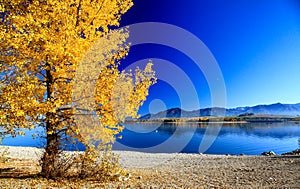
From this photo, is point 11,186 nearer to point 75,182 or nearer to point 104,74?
point 75,182

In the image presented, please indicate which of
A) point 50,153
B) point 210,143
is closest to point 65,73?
point 50,153

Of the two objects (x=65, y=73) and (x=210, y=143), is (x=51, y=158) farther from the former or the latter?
(x=210, y=143)

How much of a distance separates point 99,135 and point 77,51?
9.61 feet

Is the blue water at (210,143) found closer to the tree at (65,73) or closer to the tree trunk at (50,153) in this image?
the tree trunk at (50,153)

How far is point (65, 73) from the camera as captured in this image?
7766 mm

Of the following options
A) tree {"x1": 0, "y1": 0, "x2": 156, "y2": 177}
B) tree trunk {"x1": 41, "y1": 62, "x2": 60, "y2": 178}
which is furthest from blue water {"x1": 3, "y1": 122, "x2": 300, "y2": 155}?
tree {"x1": 0, "y1": 0, "x2": 156, "y2": 177}

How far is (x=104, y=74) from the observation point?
796 centimetres

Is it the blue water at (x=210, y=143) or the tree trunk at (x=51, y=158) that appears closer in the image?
the tree trunk at (x=51, y=158)

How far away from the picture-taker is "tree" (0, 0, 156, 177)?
6.77 meters

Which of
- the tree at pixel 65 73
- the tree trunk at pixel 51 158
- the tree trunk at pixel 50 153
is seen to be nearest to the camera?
the tree at pixel 65 73

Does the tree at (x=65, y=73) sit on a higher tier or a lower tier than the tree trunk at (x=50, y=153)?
higher

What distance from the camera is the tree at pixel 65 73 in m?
6.77

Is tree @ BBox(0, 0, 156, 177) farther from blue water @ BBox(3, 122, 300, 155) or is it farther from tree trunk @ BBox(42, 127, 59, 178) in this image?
blue water @ BBox(3, 122, 300, 155)

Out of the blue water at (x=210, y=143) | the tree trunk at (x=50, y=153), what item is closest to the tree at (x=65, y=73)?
the tree trunk at (x=50, y=153)
